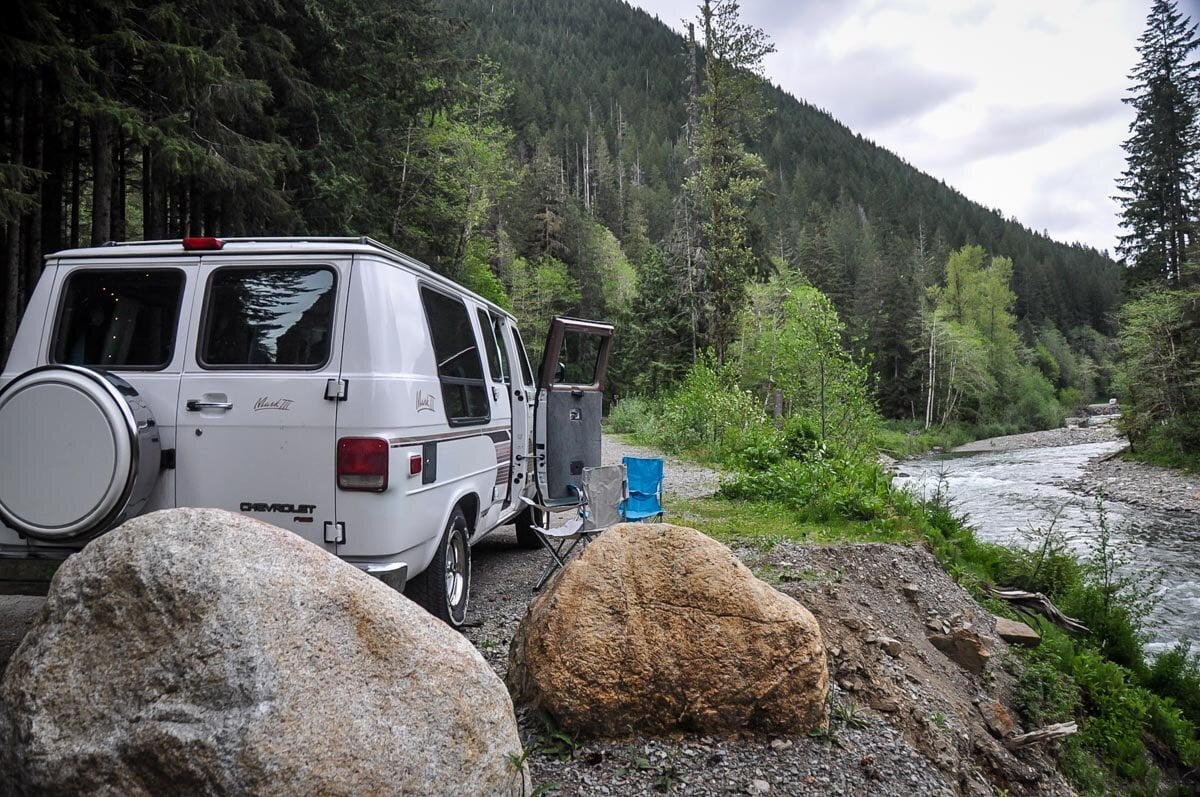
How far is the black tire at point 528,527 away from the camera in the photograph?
7.25 metres

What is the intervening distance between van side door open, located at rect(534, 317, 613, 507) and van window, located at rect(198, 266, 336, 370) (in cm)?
307

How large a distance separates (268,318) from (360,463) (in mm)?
1000

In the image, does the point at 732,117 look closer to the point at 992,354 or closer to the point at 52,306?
the point at 52,306

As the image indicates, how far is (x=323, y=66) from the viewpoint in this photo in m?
17.2

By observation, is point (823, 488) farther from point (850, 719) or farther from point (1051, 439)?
point (1051, 439)

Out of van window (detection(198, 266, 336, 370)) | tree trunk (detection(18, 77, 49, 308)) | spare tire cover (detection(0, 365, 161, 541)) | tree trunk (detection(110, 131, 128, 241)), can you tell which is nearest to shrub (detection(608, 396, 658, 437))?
tree trunk (detection(110, 131, 128, 241))

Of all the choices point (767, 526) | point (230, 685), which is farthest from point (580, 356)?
point (230, 685)

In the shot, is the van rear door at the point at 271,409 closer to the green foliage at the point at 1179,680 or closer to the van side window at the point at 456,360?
the van side window at the point at 456,360

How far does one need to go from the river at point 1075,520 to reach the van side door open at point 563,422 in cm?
592

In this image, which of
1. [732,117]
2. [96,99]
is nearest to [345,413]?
[96,99]

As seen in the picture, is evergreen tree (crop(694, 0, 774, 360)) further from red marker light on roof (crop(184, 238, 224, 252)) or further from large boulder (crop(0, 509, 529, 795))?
large boulder (crop(0, 509, 529, 795))

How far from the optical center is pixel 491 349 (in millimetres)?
5816

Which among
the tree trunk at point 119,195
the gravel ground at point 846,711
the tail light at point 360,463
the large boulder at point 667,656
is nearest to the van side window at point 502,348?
the gravel ground at point 846,711

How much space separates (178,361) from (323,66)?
16150 millimetres
